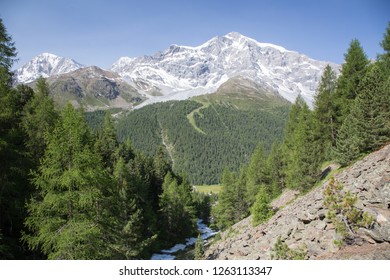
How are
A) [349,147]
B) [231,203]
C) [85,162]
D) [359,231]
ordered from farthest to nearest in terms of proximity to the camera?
1. [231,203]
2. [349,147]
3. [85,162]
4. [359,231]

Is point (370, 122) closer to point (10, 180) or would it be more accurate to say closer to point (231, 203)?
point (10, 180)

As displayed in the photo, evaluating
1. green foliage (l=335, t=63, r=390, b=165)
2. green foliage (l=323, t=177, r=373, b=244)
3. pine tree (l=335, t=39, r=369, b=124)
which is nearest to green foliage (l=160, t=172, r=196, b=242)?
pine tree (l=335, t=39, r=369, b=124)

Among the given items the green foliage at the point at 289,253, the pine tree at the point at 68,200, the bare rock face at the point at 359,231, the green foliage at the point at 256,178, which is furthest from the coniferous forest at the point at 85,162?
the green foliage at the point at 289,253

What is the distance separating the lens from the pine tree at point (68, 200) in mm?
11742

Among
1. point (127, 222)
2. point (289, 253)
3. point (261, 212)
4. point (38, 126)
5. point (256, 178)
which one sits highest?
point (38, 126)

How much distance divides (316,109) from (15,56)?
102 ft

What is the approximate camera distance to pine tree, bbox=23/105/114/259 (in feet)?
38.5

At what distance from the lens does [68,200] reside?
1202 centimetres

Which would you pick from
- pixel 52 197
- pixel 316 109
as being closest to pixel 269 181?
pixel 316 109

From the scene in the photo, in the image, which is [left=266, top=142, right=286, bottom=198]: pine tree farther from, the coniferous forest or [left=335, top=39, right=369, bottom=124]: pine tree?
[left=335, top=39, right=369, bottom=124]: pine tree

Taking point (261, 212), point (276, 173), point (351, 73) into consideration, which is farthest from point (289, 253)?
point (276, 173)

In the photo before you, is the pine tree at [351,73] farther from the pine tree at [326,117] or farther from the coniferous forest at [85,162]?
the pine tree at [326,117]

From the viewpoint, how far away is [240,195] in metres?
47.9
